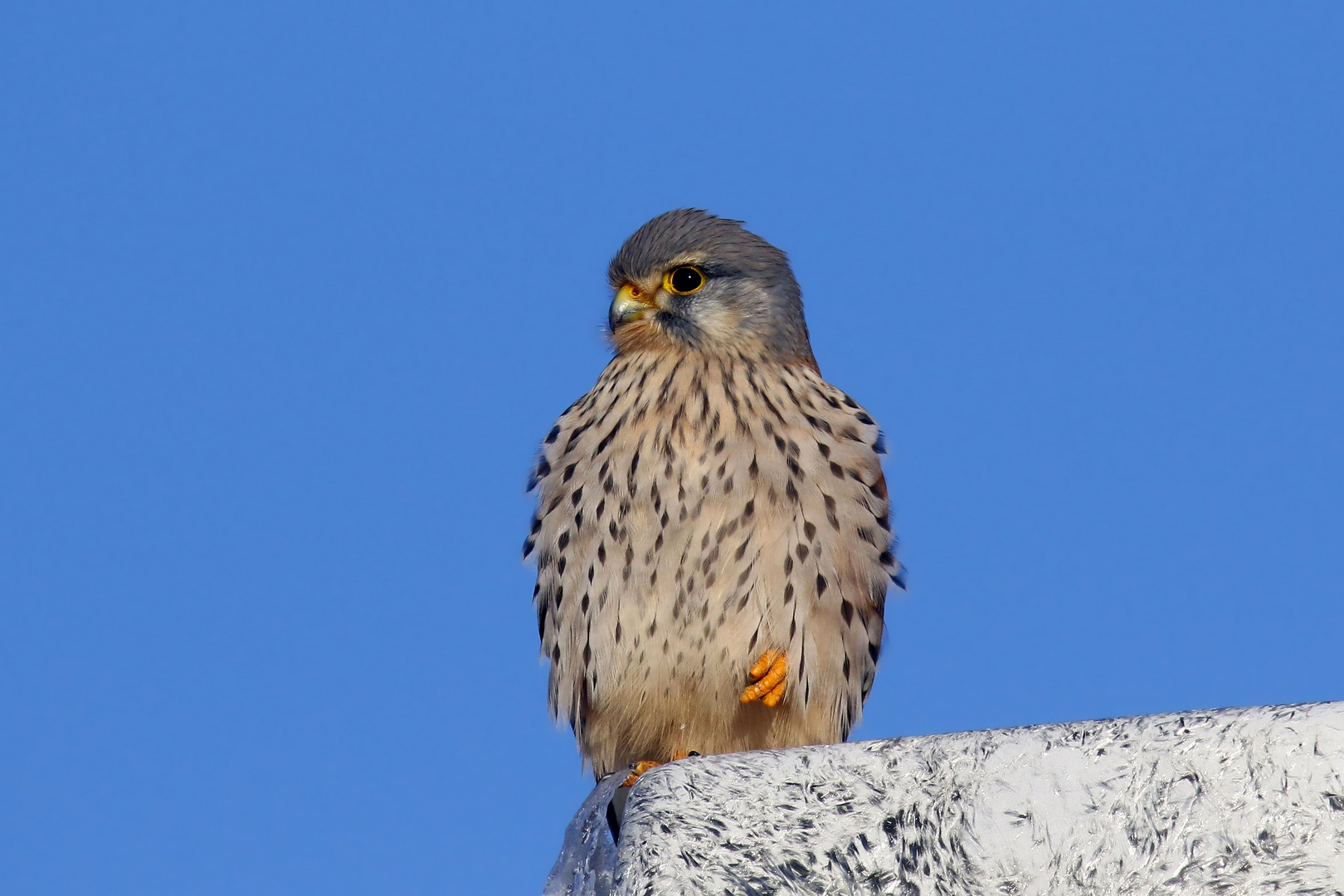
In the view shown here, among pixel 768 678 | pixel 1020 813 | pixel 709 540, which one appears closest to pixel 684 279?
pixel 709 540

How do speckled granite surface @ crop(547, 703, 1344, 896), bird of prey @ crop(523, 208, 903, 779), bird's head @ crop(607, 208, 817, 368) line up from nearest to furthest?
speckled granite surface @ crop(547, 703, 1344, 896)
bird of prey @ crop(523, 208, 903, 779)
bird's head @ crop(607, 208, 817, 368)

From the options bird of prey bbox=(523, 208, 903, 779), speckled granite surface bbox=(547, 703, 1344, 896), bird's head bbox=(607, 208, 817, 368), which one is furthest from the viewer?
bird's head bbox=(607, 208, 817, 368)

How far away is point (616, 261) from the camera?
4.93m

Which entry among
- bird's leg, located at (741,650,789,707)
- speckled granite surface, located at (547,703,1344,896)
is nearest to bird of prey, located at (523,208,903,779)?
bird's leg, located at (741,650,789,707)

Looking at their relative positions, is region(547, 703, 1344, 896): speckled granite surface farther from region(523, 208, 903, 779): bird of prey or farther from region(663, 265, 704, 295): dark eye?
region(663, 265, 704, 295): dark eye

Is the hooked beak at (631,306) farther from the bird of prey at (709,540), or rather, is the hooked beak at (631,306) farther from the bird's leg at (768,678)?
the bird's leg at (768,678)

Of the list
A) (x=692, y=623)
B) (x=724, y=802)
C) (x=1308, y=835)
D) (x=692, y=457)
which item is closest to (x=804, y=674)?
(x=692, y=623)

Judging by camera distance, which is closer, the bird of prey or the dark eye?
the bird of prey

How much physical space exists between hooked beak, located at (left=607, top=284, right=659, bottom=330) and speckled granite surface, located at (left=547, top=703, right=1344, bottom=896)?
245cm

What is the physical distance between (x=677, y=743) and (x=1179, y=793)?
2356mm

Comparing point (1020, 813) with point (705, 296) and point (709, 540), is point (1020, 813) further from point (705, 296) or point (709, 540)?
point (705, 296)

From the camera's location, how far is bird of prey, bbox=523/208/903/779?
4.29 meters

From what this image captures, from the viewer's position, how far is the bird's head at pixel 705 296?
470 centimetres

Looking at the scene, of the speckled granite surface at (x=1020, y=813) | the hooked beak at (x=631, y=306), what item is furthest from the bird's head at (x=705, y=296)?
the speckled granite surface at (x=1020, y=813)
